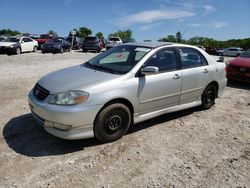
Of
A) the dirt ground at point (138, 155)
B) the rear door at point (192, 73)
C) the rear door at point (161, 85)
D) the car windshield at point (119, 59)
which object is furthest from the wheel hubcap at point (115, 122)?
the rear door at point (192, 73)

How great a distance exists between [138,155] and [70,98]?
4.30 ft

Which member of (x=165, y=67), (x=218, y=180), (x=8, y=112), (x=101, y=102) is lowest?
(x=218, y=180)

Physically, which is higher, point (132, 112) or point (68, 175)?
point (132, 112)

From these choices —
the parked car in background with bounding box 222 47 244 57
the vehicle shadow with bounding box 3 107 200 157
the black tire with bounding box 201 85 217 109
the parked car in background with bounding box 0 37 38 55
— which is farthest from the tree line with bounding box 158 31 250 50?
the vehicle shadow with bounding box 3 107 200 157

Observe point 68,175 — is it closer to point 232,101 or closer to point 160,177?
point 160,177

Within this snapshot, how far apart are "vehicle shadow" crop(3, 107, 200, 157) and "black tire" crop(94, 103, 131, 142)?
8.6 inches

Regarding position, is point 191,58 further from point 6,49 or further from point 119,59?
point 6,49

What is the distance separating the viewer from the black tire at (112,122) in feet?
13.1

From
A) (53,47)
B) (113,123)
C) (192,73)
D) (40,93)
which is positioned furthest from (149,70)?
(53,47)

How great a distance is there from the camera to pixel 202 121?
211 inches

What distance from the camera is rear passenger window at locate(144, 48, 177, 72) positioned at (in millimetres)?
4746

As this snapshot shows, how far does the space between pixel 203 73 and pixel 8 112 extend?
419 cm

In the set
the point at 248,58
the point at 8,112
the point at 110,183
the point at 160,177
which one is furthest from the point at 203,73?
the point at 248,58

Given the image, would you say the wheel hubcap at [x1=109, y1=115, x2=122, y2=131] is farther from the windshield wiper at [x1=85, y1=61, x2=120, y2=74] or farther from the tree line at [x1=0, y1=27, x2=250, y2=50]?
the tree line at [x1=0, y1=27, x2=250, y2=50]
